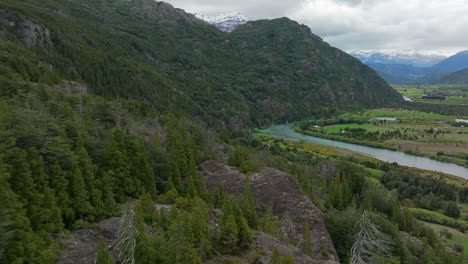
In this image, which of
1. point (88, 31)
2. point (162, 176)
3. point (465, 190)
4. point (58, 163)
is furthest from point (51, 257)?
point (88, 31)

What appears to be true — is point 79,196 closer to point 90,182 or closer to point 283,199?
point 90,182

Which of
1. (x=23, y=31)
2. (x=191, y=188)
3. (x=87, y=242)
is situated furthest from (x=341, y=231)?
(x=23, y=31)

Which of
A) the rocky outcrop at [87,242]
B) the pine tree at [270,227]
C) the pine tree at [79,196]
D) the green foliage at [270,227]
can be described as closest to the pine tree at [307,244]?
the green foliage at [270,227]

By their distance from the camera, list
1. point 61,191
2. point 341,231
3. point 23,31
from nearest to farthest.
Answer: point 61,191
point 341,231
point 23,31

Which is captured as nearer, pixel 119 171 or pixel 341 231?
pixel 119 171

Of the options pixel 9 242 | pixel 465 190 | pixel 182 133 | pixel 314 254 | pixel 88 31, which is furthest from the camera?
pixel 88 31

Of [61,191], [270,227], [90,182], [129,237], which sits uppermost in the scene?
[129,237]

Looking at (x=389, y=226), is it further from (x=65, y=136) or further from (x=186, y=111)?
(x=186, y=111)

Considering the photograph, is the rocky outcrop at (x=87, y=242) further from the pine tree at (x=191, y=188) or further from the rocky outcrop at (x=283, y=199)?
the rocky outcrop at (x=283, y=199)

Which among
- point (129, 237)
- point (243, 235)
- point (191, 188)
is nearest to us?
point (129, 237)
